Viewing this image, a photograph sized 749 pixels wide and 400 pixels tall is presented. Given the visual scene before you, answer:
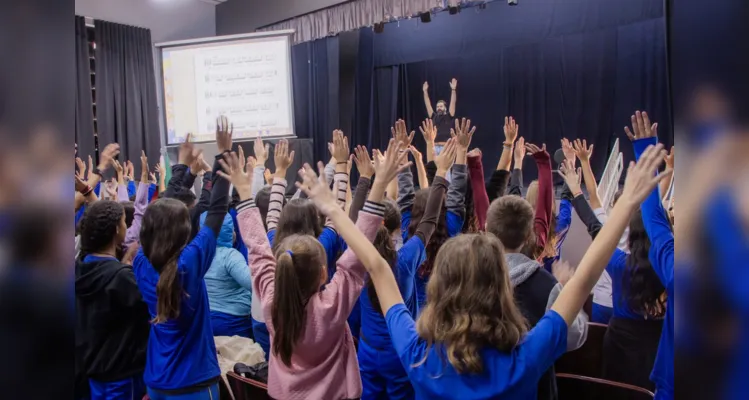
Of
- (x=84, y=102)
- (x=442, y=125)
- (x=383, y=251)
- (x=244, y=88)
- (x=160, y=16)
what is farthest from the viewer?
(x=160, y=16)

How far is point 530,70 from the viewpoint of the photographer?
→ 7184 mm

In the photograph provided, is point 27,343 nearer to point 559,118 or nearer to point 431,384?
point 431,384

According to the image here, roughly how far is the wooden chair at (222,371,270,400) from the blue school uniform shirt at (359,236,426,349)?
42cm

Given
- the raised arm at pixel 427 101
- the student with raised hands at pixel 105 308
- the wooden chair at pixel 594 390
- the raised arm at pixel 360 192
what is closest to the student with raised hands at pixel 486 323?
the wooden chair at pixel 594 390

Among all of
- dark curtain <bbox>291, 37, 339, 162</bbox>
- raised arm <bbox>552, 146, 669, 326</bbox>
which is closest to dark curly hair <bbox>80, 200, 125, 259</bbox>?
raised arm <bbox>552, 146, 669, 326</bbox>

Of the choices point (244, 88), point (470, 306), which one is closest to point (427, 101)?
point (244, 88)

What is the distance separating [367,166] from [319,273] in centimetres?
63

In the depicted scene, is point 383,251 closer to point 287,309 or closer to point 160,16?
point 287,309

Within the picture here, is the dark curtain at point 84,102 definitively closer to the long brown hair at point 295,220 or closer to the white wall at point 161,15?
the white wall at point 161,15

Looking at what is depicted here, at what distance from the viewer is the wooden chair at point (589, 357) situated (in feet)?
7.17

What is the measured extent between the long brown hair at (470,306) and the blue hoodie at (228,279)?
1.49m

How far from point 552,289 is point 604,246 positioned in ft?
1.51

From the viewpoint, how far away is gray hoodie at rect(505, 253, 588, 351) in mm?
1383

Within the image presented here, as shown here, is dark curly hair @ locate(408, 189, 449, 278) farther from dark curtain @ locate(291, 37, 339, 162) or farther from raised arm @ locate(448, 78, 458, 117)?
dark curtain @ locate(291, 37, 339, 162)
